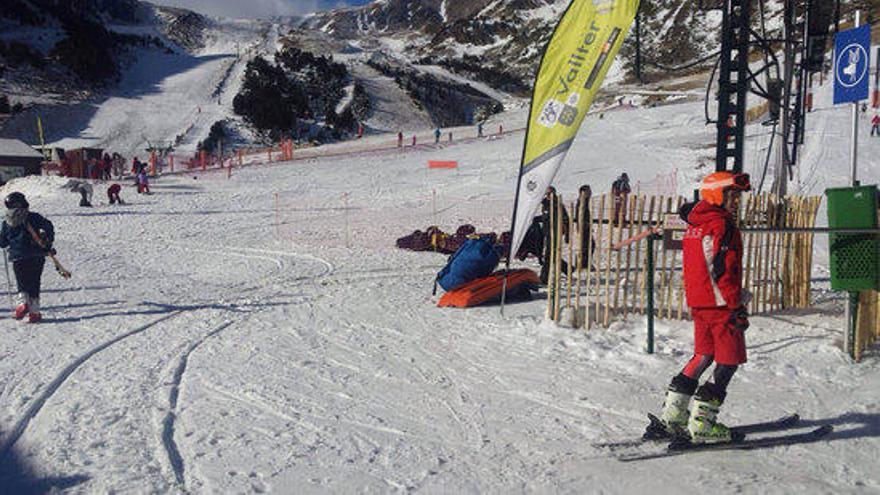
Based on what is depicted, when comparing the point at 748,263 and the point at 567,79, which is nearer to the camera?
the point at 567,79

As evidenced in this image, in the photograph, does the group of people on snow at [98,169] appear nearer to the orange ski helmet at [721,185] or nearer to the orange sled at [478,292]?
the orange sled at [478,292]

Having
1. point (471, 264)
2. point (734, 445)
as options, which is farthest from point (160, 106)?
point (734, 445)

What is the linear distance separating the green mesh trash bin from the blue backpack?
15.4ft

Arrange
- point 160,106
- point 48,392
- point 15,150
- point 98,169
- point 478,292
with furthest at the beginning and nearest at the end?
point 160,106 < point 98,169 < point 15,150 < point 478,292 < point 48,392

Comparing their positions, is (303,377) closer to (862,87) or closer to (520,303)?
(520,303)

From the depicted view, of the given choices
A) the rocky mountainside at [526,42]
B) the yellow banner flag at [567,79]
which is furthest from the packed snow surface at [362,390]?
the rocky mountainside at [526,42]

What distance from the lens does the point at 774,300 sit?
26.3 ft

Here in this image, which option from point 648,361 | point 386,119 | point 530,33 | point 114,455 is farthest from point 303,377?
point 530,33

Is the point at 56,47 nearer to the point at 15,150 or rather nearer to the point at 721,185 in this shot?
the point at 15,150

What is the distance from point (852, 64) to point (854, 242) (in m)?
1.85

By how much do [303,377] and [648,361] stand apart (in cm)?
334

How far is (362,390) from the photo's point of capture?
5715 mm

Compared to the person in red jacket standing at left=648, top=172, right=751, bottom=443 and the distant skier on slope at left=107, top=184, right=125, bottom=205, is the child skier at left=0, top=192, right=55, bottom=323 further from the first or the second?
the distant skier on slope at left=107, top=184, right=125, bottom=205

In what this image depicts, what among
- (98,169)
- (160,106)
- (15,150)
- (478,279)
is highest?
(160,106)
